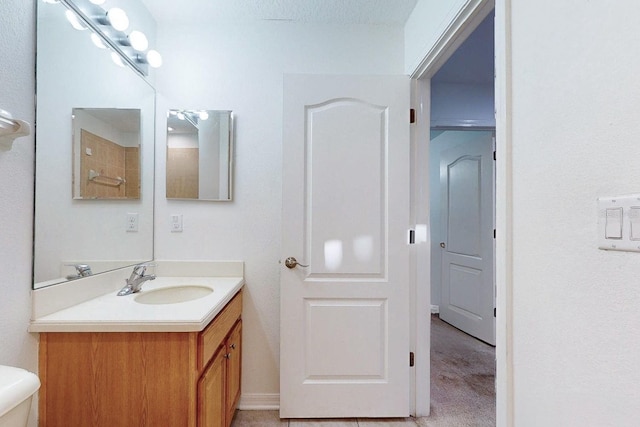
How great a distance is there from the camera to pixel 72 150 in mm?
1287

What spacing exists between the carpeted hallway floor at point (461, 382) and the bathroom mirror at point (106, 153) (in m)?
2.16

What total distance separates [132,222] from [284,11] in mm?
1529

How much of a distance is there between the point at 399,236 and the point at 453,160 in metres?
2.15

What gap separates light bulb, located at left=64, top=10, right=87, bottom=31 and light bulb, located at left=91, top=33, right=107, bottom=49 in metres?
0.06

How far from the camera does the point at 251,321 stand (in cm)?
192

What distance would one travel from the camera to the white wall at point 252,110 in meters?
1.91

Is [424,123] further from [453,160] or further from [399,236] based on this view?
[453,160]

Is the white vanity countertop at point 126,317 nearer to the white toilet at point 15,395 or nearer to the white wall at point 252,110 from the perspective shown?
the white toilet at point 15,395

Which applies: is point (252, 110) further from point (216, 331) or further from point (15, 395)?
point (15, 395)
